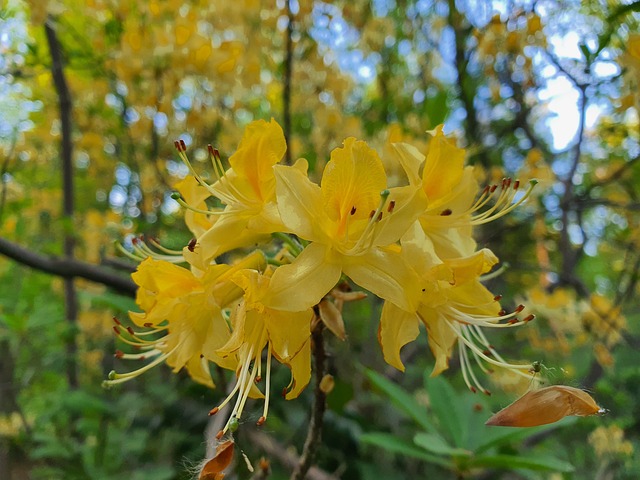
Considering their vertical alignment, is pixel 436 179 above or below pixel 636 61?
below

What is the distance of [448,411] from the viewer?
1348 mm

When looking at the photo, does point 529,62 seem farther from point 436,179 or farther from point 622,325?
point 436,179

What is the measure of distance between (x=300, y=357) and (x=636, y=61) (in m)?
1.46

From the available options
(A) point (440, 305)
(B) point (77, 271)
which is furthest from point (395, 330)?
(B) point (77, 271)

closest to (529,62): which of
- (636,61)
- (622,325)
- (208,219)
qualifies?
(636,61)

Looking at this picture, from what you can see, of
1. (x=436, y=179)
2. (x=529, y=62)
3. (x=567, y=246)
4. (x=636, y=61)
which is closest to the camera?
(x=436, y=179)

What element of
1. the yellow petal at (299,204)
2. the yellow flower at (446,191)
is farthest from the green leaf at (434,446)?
the yellow petal at (299,204)

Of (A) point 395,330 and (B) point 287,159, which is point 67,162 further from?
(A) point 395,330

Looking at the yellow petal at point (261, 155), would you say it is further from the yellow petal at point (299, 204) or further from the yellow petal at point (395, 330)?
the yellow petal at point (395, 330)

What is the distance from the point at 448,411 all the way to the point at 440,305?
2.24 ft

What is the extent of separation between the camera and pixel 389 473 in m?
1.62

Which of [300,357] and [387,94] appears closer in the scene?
[300,357]

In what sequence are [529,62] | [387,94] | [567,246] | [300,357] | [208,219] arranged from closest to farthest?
[300,357], [208,219], [529,62], [567,246], [387,94]

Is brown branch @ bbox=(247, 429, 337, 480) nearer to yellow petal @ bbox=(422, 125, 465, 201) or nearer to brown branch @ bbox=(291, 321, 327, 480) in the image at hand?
brown branch @ bbox=(291, 321, 327, 480)
